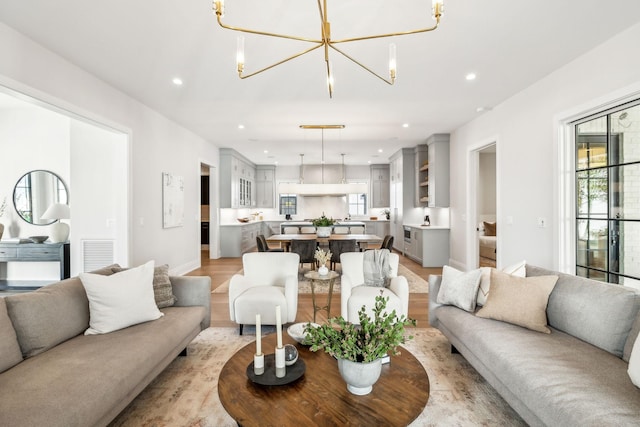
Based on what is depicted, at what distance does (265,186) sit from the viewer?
423 inches

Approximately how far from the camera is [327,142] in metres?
7.32

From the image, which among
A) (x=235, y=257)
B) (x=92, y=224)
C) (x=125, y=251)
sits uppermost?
(x=92, y=224)

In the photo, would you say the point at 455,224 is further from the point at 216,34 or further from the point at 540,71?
the point at 216,34

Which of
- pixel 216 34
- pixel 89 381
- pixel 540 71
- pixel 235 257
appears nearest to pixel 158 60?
pixel 216 34

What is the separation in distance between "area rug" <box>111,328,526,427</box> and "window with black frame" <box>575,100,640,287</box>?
1.83 m

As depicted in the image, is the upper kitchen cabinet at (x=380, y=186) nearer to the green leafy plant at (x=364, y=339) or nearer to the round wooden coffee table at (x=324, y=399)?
the round wooden coffee table at (x=324, y=399)

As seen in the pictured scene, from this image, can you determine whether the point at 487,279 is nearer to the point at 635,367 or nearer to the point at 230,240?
the point at 635,367

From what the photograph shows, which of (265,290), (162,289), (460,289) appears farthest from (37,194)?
(460,289)

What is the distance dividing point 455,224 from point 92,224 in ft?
19.8

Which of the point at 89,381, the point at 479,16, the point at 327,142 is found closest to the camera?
the point at 89,381

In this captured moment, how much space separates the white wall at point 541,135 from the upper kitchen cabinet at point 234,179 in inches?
217

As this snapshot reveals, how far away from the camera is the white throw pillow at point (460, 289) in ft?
8.41

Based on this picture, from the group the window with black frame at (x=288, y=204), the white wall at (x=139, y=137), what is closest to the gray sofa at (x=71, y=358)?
the white wall at (x=139, y=137)

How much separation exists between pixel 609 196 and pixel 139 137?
5583 mm
